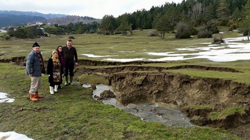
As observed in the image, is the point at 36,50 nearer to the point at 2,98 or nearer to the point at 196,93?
the point at 2,98

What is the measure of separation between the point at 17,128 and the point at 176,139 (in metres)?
5.90

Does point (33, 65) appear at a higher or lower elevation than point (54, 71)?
higher

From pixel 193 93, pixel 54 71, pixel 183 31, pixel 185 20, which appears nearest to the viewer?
pixel 54 71

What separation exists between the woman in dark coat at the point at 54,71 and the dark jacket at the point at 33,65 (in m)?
1.12

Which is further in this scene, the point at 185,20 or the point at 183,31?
the point at 185,20

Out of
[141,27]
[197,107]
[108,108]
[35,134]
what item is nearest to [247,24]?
[197,107]

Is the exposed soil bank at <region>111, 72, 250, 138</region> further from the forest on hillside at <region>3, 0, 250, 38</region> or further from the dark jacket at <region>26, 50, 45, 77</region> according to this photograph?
the forest on hillside at <region>3, 0, 250, 38</region>

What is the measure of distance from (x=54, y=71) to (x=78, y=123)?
17.5ft

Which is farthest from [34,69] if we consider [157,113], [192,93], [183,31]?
[183,31]

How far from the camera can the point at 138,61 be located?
22.0 metres

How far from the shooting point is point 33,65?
10.8m

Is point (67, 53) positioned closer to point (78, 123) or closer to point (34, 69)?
point (34, 69)

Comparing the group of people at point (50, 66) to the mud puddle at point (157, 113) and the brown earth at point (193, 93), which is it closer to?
the mud puddle at point (157, 113)

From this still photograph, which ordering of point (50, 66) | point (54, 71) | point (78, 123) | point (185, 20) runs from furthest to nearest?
point (185, 20) < point (54, 71) < point (50, 66) < point (78, 123)
